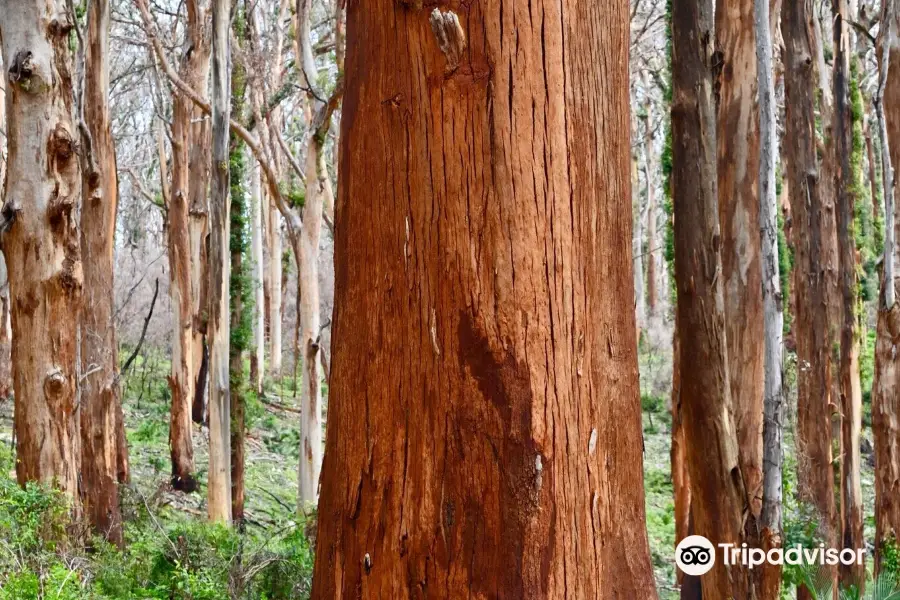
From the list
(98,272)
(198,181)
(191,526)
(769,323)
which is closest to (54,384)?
(191,526)

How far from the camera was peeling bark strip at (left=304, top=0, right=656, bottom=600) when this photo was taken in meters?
1.77

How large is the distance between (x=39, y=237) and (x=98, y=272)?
3.60 meters

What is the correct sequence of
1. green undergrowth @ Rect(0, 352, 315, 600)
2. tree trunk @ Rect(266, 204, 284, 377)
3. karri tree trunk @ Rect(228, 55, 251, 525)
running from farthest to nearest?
tree trunk @ Rect(266, 204, 284, 377), karri tree trunk @ Rect(228, 55, 251, 525), green undergrowth @ Rect(0, 352, 315, 600)

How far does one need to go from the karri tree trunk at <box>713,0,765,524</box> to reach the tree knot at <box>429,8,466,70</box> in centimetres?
466

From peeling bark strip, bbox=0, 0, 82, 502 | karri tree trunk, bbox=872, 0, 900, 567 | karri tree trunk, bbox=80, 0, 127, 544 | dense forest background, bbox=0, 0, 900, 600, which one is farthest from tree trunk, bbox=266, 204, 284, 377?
peeling bark strip, bbox=0, 0, 82, 502

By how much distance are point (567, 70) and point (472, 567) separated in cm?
108

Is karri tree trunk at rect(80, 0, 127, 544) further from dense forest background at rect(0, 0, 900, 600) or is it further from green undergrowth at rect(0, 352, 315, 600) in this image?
green undergrowth at rect(0, 352, 315, 600)

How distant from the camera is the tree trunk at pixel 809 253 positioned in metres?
Result: 10.0

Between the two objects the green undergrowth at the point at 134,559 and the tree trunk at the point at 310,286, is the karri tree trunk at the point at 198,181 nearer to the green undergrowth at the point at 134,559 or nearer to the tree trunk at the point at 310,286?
the tree trunk at the point at 310,286

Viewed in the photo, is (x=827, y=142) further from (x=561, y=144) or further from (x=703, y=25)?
(x=561, y=144)

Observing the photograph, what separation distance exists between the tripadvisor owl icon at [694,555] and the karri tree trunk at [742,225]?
1.78 metres

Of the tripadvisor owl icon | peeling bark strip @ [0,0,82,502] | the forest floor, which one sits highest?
peeling bark strip @ [0,0,82,502]

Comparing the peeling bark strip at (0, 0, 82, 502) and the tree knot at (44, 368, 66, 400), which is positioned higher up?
the peeling bark strip at (0, 0, 82, 502)

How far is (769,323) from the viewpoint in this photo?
14.7ft
